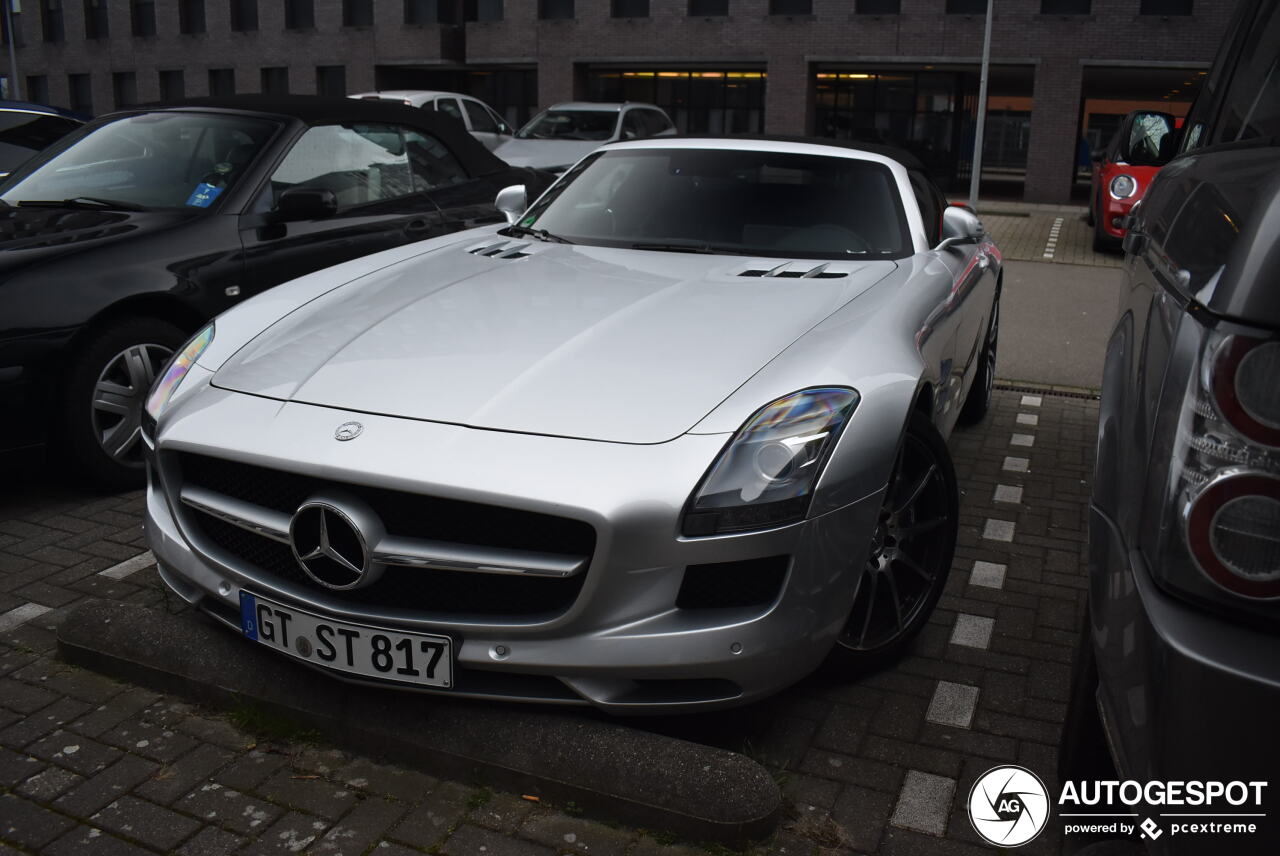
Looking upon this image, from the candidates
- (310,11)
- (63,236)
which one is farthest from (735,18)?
(63,236)

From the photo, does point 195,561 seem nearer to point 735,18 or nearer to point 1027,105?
point 735,18

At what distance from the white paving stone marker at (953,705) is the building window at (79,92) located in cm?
4536

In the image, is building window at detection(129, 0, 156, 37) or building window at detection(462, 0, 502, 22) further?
building window at detection(129, 0, 156, 37)

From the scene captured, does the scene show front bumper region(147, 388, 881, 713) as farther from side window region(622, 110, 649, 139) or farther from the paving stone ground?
side window region(622, 110, 649, 139)

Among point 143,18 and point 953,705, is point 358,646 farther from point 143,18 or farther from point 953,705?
point 143,18

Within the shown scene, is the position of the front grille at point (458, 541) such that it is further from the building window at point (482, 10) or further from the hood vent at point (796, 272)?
the building window at point (482, 10)

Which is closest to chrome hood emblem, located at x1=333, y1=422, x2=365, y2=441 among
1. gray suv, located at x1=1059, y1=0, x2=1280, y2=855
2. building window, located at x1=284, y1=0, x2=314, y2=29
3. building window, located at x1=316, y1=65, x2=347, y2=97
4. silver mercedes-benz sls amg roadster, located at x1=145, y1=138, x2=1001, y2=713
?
silver mercedes-benz sls amg roadster, located at x1=145, y1=138, x2=1001, y2=713

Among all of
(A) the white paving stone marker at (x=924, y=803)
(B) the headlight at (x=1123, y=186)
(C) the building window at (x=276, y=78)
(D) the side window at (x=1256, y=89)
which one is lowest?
(A) the white paving stone marker at (x=924, y=803)

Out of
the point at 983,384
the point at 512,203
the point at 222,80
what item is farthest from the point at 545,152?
the point at 222,80

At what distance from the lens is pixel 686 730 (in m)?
2.99

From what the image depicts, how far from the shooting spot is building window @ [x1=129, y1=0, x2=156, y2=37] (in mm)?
39219

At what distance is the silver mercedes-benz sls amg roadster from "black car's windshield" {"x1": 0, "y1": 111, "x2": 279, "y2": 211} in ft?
6.58

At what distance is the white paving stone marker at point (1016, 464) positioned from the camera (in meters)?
5.40

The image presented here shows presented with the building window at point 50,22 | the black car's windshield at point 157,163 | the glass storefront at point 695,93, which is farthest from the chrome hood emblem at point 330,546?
the building window at point 50,22
